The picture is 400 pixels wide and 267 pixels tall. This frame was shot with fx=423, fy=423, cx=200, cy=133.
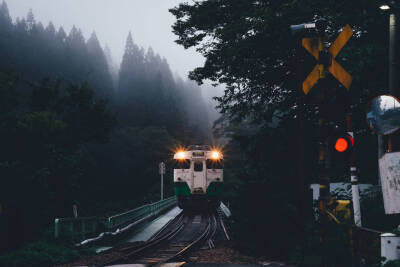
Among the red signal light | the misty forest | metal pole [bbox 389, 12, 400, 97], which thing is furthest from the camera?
the misty forest

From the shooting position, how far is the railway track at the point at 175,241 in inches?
494

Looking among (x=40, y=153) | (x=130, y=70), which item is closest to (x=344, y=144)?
(x=40, y=153)

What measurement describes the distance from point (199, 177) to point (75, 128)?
14.3 m

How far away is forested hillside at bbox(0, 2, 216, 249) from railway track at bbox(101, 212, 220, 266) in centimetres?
583

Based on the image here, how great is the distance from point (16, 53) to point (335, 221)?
91.5 m

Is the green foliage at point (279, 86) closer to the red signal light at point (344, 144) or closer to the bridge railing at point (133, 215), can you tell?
the red signal light at point (344, 144)

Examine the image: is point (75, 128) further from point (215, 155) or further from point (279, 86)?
point (279, 86)

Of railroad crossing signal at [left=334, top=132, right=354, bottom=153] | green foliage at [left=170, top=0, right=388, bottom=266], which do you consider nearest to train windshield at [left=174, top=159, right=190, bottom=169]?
green foliage at [left=170, top=0, right=388, bottom=266]

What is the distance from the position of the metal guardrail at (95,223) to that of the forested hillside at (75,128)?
3.30 meters

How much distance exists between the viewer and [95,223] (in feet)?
57.1

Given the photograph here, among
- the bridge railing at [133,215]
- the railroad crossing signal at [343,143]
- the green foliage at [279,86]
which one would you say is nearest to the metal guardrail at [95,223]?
the bridge railing at [133,215]

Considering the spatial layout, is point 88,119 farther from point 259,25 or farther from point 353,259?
point 353,259

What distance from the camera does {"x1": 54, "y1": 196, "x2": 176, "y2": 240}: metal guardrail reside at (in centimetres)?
1440

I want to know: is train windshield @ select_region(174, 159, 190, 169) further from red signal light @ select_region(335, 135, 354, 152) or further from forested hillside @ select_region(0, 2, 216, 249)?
red signal light @ select_region(335, 135, 354, 152)
